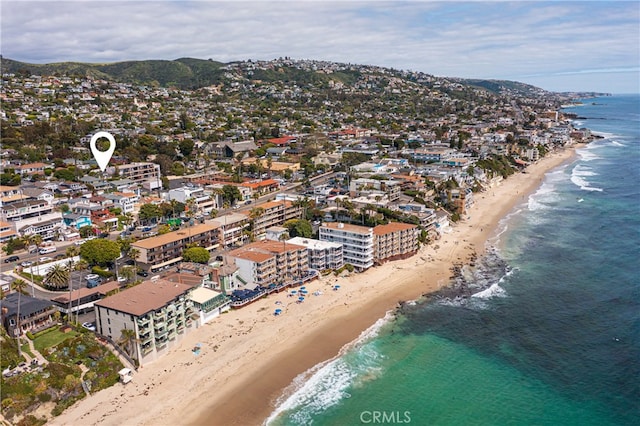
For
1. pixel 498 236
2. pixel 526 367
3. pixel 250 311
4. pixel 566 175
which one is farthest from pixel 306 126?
pixel 526 367

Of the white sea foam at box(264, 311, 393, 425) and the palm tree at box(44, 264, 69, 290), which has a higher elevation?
the palm tree at box(44, 264, 69, 290)

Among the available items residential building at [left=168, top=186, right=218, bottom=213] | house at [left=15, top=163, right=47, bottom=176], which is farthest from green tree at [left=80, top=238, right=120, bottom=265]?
house at [left=15, top=163, right=47, bottom=176]

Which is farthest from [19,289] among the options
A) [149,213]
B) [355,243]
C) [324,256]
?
[355,243]

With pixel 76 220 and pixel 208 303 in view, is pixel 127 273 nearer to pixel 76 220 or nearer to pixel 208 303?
pixel 208 303

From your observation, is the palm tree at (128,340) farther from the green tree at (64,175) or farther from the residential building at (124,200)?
the green tree at (64,175)

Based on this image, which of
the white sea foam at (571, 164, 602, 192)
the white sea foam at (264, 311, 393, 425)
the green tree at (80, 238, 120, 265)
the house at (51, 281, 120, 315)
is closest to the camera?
the white sea foam at (264, 311, 393, 425)

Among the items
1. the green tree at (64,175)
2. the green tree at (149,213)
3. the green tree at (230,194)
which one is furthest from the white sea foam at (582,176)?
the green tree at (64,175)

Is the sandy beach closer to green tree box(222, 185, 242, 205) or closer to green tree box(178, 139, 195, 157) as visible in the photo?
green tree box(222, 185, 242, 205)

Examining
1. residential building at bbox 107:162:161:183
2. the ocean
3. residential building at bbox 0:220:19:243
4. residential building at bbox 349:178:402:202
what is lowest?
the ocean

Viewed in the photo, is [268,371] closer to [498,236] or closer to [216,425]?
[216,425]
